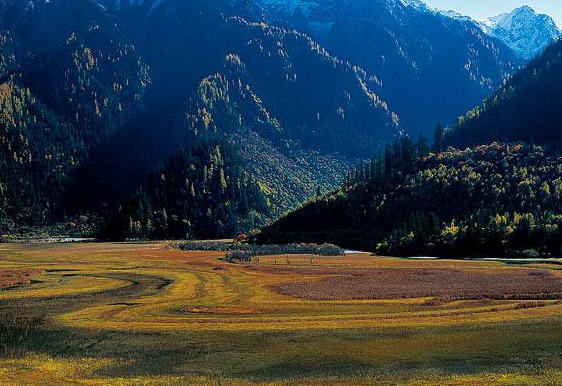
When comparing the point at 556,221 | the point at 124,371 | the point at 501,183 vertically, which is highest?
the point at 501,183

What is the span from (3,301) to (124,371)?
128 feet

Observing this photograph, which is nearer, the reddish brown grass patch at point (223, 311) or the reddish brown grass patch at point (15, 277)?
the reddish brown grass patch at point (223, 311)

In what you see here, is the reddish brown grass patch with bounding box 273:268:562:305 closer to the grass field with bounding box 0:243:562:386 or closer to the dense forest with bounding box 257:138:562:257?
the grass field with bounding box 0:243:562:386

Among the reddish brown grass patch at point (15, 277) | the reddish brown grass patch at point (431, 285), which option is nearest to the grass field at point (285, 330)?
the reddish brown grass patch at point (431, 285)

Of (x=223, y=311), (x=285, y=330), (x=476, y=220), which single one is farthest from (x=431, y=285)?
(x=476, y=220)

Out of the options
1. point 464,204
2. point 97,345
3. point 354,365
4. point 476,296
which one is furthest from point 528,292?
point 464,204

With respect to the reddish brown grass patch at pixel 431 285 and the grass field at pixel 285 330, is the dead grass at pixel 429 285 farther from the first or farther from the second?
the grass field at pixel 285 330

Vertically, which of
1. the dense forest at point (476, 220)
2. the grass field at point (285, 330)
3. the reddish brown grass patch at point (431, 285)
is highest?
the dense forest at point (476, 220)

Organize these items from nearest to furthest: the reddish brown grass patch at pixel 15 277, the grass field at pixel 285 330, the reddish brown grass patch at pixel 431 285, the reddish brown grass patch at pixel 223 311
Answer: the grass field at pixel 285 330 → the reddish brown grass patch at pixel 223 311 → the reddish brown grass patch at pixel 431 285 → the reddish brown grass patch at pixel 15 277

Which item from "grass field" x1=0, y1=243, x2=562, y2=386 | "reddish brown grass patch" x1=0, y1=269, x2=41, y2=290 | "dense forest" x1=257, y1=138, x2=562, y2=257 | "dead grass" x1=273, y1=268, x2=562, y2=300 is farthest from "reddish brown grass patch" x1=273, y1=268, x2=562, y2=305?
"dense forest" x1=257, y1=138, x2=562, y2=257

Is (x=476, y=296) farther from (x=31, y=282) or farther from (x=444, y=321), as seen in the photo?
(x=31, y=282)

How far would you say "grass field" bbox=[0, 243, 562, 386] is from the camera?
40.5 meters

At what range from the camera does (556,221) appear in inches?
5684

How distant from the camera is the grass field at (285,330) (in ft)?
133
